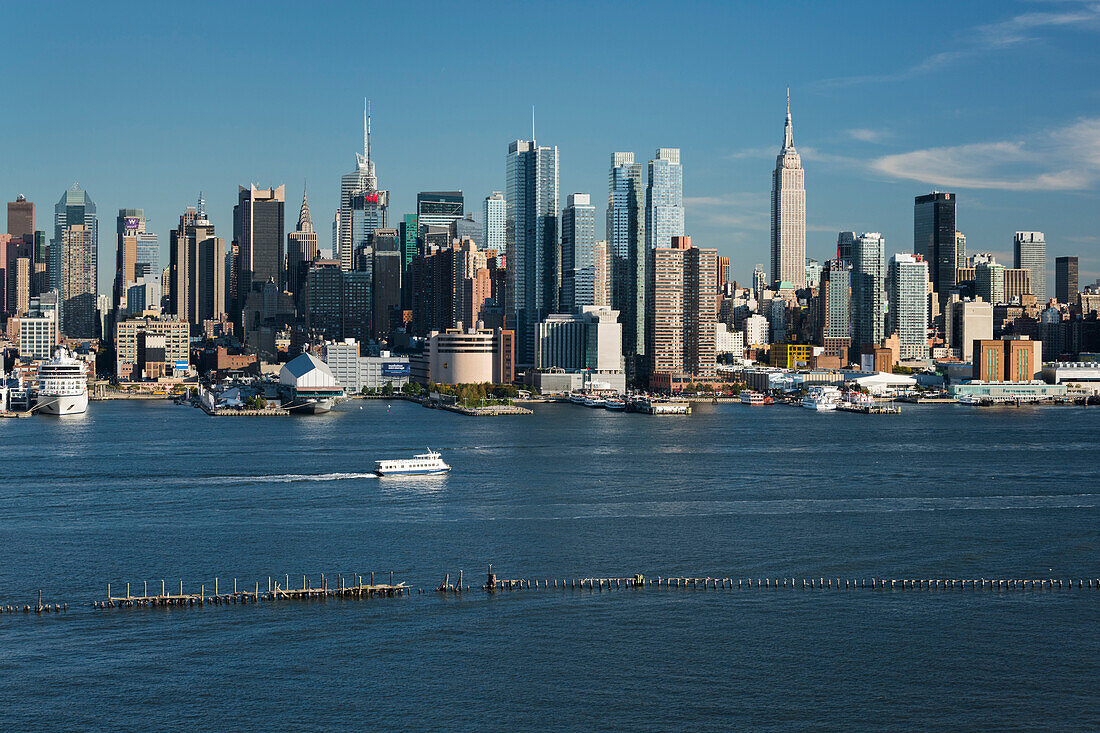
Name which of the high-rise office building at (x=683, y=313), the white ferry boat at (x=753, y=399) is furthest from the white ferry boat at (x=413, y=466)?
the high-rise office building at (x=683, y=313)

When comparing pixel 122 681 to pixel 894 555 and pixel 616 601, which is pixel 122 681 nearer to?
pixel 616 601

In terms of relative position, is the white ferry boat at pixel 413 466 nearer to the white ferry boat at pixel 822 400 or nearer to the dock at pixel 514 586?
the dock at pixel 514 586

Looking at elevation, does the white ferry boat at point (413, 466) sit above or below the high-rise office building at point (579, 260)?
below

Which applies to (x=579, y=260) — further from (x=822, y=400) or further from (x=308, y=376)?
(x=308, y=376)

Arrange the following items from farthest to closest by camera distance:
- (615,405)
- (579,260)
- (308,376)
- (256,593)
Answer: (579,260) < (615,405) < (308,376) < (256,593)

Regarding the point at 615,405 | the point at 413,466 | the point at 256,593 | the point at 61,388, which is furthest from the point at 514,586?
the point at 615,405
